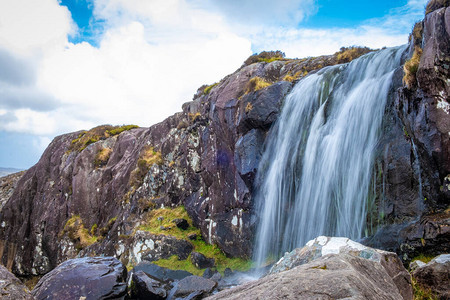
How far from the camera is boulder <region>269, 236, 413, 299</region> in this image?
17.9 ft

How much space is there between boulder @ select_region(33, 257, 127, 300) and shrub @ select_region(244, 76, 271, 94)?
12259 millimetres

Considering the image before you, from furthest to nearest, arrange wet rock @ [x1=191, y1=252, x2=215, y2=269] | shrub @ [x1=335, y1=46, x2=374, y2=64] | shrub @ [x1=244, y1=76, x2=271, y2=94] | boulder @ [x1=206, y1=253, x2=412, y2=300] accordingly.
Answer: shrub @ [x1=335, y1=46, x2=374, y2=64]
shrub @ [x1=244, y1=76, x2=271, y2=94]
wet rock @ [x1=191, y1=252, x2=215, y2=269]
boulder @ [x1=206, y1=253, x2=412, y2=300]

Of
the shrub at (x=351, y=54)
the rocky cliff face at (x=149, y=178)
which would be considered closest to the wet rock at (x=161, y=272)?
the rocky cliff face at (x=149, y=178)

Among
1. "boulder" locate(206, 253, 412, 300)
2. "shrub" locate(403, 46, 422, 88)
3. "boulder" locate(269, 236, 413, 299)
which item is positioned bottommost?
"boulder" locate(269, 236, 413, 299)

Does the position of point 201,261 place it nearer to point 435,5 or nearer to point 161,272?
point 161,272

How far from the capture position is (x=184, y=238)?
19078 millimetres

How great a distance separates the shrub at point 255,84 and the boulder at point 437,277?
43.8 feet

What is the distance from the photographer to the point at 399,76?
11508mm

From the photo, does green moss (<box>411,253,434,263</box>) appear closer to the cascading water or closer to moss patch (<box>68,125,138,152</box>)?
the cascading water

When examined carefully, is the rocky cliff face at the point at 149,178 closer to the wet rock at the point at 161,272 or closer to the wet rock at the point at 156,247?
the wet rock at the point at 156,247

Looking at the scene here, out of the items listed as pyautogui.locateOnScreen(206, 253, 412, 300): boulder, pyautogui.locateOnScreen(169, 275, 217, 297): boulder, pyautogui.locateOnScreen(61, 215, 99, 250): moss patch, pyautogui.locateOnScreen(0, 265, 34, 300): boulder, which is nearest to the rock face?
pyautogui.locateOnScreen(206, 253, 412, 300): boulder

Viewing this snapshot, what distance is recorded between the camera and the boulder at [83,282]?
8758 mm

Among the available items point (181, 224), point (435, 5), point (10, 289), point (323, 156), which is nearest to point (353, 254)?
point (10, 289)

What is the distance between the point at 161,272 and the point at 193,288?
5413mm
